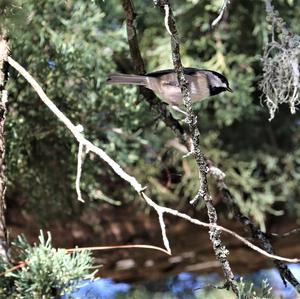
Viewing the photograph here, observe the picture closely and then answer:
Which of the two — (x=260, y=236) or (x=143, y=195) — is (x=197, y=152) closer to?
(x=143, y=195)

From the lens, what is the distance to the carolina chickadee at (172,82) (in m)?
1.34

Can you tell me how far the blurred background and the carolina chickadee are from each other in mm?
73

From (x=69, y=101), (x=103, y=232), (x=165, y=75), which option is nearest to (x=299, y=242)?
(x=103, y=232)

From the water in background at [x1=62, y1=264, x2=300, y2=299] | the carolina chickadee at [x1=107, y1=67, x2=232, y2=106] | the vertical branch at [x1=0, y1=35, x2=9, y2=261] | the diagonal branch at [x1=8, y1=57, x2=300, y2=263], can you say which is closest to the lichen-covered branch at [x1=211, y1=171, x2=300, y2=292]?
the water in background at [x1=62, y1=264, x2=300, y2=299]

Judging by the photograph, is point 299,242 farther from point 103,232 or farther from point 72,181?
point 72,181

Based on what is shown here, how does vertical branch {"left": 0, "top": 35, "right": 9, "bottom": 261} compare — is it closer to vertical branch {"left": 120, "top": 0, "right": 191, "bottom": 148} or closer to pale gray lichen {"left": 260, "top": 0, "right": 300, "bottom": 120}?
vertical branch {"left": 120, "top": 0, "right": 191, "bottom": 148}

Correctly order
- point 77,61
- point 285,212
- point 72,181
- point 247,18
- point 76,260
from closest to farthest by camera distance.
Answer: point 76,260, point 77,61, point 72,181, point 247,18, point 285,212

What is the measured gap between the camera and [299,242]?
102 inches

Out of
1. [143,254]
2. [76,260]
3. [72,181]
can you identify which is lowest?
[76,260]

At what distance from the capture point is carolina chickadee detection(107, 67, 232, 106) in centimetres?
134

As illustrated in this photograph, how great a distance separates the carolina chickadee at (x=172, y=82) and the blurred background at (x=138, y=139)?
0.07 m

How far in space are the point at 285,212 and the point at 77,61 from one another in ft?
4.50

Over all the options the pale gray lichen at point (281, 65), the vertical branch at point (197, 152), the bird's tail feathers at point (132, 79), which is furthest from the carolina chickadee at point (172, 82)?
the vertical branch at point (197, 152)

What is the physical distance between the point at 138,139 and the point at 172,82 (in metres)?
0.62
